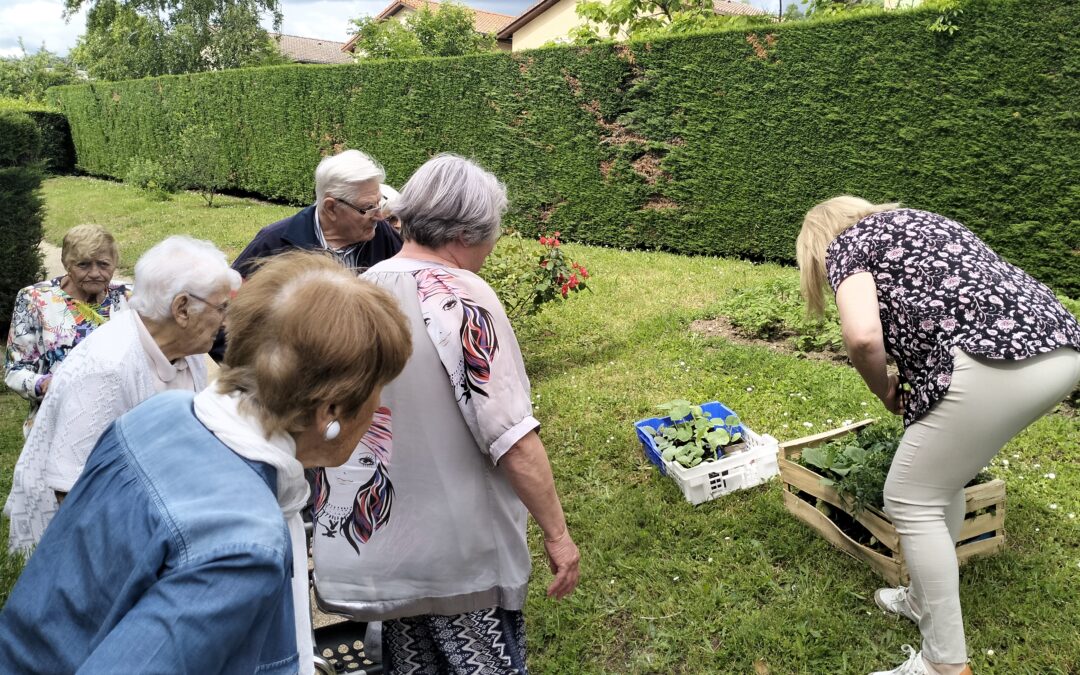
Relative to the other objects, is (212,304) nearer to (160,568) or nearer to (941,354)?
(160,568)

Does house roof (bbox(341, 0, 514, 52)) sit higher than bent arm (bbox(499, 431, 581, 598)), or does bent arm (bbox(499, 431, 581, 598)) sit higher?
house roof (bbox(341, 0, 514, 52))

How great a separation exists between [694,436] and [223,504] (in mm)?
3492

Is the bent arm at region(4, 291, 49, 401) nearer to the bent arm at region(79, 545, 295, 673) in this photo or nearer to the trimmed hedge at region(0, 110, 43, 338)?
the bent arm at region(79, 545, 295, 673)

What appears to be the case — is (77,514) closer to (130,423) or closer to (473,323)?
(130,423)

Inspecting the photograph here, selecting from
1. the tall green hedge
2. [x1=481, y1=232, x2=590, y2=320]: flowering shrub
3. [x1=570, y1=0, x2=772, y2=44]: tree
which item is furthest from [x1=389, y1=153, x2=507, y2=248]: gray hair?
[x1=570, y1=0, x2=772, y2=44]: tree

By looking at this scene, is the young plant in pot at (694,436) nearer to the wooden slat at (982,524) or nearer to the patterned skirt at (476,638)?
the wooden slat at (982,524)

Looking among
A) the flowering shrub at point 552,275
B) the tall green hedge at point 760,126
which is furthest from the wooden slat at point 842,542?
the tall green hedge at point 760,126

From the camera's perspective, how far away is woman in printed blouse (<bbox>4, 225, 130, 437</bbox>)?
139 inches

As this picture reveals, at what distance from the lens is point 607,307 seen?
313 inches

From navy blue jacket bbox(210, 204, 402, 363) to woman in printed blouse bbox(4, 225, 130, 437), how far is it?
0.76 metres

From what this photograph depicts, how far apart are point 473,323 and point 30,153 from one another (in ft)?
31.3

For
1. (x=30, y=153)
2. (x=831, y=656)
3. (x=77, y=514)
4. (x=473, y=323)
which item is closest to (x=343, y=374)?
(x=77, y=514)

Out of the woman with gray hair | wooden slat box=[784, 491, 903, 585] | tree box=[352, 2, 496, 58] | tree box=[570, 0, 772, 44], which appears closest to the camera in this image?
the woman with gray hair

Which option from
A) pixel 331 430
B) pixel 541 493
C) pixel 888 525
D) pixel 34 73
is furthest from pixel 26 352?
pixel 34 73
